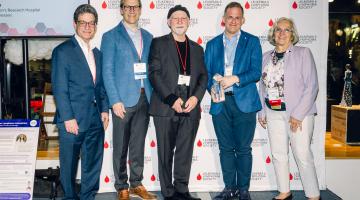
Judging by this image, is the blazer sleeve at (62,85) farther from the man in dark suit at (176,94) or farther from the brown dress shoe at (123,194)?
the brown dress shoe at (123,194)

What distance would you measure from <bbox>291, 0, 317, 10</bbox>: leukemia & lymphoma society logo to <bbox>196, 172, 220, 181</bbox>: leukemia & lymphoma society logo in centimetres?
189

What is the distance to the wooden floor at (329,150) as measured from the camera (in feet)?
14.2

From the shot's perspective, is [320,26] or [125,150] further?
[320,26]

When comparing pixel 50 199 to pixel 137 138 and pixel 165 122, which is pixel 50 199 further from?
pixel 165 122

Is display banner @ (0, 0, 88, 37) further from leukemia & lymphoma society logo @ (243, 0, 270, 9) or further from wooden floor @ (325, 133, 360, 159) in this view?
wooden floor @ (325, 133, 360, 159)

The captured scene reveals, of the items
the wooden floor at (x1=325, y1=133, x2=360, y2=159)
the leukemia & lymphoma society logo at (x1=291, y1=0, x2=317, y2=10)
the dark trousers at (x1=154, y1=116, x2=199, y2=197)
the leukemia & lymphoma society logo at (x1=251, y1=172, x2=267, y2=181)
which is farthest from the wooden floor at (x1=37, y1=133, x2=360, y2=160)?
the leukemia & lymphoma society logo at (x1=291, y1=0, x2=317, y2=10)

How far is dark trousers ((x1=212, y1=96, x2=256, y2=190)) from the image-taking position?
3.45 meters

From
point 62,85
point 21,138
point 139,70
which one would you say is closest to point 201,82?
point 139,70

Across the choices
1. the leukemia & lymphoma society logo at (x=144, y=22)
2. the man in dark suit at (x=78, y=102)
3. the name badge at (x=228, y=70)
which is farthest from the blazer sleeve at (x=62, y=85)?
the name badge at (x=228, y=70)

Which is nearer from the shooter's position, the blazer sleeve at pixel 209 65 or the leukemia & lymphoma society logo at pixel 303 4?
the blazer sleeve at pixel 209 65

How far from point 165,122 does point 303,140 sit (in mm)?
1205

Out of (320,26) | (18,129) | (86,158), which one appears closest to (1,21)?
(18,129)

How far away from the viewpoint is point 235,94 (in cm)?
342

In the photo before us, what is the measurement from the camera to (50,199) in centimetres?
370
